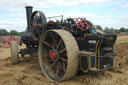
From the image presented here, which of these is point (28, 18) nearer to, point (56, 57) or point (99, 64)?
point (56, 57)

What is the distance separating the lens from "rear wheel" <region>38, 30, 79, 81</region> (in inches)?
132

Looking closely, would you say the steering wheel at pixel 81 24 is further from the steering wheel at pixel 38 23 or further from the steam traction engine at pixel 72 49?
the steering wheel at pixel 38 23

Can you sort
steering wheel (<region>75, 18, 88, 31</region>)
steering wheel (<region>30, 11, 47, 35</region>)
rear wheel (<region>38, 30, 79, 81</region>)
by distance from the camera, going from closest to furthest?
rear wheel (<region>38, 30, 79, 81</region>) → steering wheel (<region>75, 18, 88, 31</region>) → steering wheel (<region>30, 11, 47, 35</region>)

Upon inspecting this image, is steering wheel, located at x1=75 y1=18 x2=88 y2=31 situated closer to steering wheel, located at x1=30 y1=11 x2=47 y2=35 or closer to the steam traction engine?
the steam traction engine

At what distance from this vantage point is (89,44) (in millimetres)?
3717

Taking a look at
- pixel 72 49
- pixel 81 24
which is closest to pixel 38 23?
pixel 81 24

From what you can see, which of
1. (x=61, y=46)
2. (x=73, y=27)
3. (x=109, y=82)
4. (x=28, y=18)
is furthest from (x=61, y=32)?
(x=28, y=18)

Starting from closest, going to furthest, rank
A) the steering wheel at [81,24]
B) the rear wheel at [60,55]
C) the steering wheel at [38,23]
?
the rear wheel at [60,55] < the steering wheel at [81,24] < the steering wheel at [38,23]

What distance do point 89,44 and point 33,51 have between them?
2.92 metres

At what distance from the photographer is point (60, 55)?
4.00m

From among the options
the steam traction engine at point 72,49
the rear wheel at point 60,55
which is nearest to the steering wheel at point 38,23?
the steam traction engine at point 72,49

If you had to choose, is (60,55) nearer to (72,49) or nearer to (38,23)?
(72,49)

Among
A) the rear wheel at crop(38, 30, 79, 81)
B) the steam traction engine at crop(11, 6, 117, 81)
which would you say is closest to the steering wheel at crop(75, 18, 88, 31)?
the steam traction engine at crop(11, 6, 117, 81)

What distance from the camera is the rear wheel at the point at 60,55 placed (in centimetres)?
336
